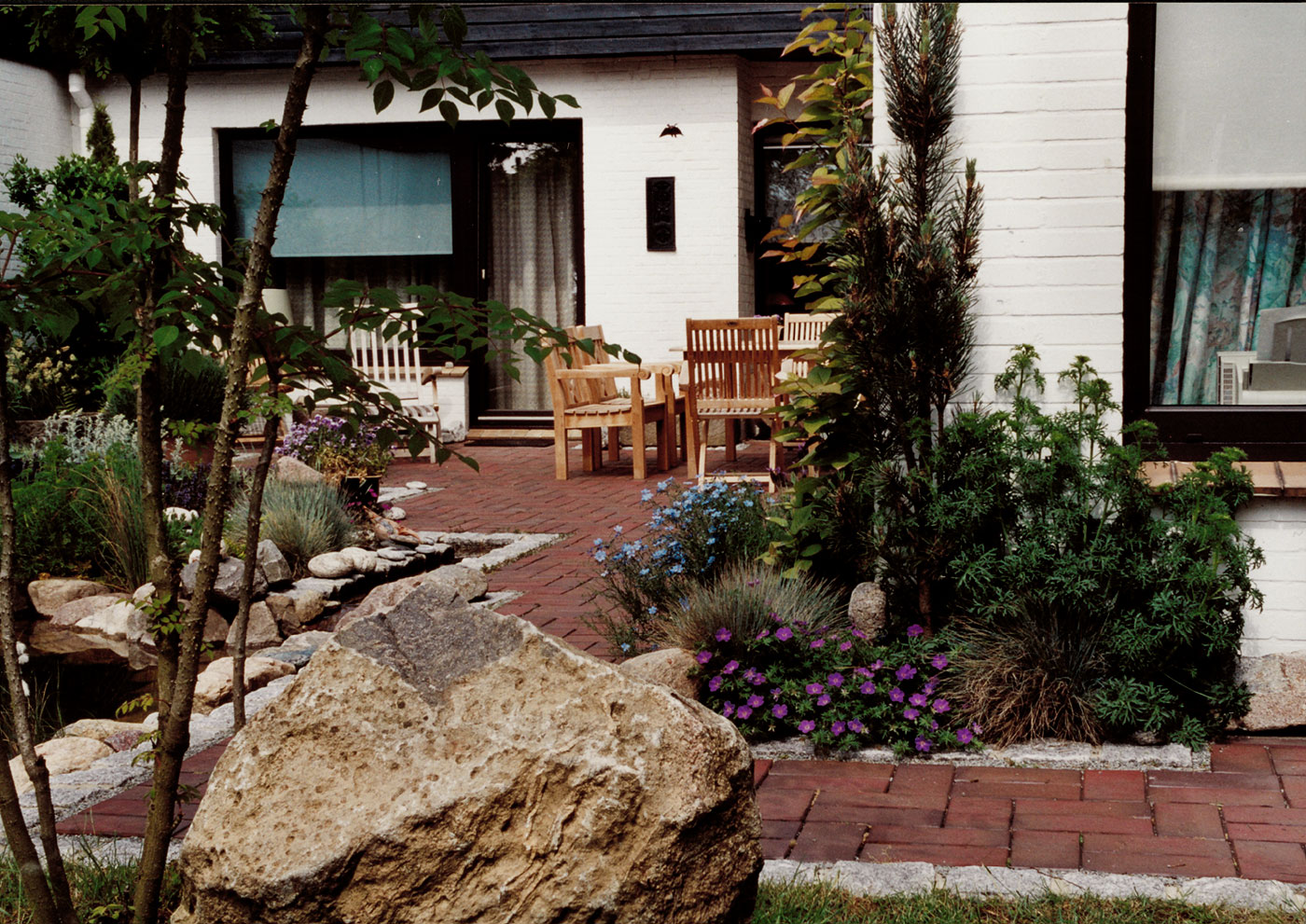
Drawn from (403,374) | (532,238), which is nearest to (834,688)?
(403,374)

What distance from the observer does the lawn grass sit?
8.89 ft

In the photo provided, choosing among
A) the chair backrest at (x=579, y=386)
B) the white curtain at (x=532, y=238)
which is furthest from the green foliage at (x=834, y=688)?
the white curtain at (x=532, y=238)

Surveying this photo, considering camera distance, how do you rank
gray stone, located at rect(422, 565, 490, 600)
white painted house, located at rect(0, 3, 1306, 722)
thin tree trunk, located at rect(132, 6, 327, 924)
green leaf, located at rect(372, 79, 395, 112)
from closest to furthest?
green leaf, located at rect(372, 79, 395, 112), thin tree trunk, located at rect(132, 6, 327, 924), white painted house, located at rect(0, 3, 1306, 722), gray stone, located at rect(422, 565, 490, 600)

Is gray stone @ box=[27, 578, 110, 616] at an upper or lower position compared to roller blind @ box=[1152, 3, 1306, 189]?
lower

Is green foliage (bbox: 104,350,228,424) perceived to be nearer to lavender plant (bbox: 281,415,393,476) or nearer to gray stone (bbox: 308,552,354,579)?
lavender plant (bbox: 281,415,393,476)

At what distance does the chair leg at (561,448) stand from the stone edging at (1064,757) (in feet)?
19.4

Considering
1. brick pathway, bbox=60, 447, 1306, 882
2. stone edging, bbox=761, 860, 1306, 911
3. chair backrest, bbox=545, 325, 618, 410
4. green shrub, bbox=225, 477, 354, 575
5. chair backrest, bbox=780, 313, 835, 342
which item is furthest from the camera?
chair backrest, bbox=780, 313, 835, 342

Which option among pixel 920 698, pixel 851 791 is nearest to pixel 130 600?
pixel 851 791

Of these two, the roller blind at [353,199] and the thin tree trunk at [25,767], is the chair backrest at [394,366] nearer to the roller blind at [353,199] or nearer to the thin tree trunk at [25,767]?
the roller blind at [353,199]

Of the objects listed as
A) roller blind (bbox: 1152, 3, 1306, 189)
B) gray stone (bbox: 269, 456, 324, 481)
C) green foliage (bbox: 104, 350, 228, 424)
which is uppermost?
roller blind (bbox: 1152, 3, 1306, 189)

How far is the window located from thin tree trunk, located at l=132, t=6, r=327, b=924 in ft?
10.1

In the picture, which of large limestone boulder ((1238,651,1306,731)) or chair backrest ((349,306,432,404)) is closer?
large limestone boulder ((1238,651,1306,731))

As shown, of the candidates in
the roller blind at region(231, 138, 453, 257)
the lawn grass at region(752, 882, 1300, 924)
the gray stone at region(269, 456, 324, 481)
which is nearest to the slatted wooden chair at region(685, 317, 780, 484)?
the gray stone at region(269, 456, 324, 481)

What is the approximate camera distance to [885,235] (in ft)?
13.7
